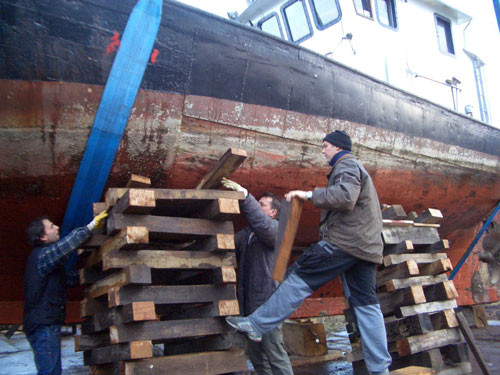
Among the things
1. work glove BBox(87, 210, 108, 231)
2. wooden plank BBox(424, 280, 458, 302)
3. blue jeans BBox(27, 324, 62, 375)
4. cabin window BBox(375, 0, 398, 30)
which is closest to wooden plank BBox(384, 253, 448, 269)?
wooden plank BBox(424, 280, 458, 302)

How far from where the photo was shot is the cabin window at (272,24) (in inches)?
265

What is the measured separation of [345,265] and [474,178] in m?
3.68

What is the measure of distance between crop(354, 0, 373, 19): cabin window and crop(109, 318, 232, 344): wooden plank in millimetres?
4352

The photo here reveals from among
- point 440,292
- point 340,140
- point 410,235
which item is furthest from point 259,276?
point 440,292

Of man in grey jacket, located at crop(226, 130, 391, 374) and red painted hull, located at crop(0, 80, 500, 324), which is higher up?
red painted hull, located at crop(0, 80, 500, 324)

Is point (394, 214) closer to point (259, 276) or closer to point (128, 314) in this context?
point (259, 276)

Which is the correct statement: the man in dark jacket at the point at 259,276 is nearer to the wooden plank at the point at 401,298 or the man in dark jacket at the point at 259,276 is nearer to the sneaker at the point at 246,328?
the sneaker at the point at 246,328

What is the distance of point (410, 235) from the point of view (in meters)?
4.16

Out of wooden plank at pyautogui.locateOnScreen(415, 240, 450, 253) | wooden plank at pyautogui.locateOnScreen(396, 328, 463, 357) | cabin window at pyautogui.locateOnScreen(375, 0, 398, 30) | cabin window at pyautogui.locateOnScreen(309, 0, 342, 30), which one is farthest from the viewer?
cabin window at pyautogui.locateOnScreen(375, 0, 398, 30)

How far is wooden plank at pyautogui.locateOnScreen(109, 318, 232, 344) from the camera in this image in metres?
2.61

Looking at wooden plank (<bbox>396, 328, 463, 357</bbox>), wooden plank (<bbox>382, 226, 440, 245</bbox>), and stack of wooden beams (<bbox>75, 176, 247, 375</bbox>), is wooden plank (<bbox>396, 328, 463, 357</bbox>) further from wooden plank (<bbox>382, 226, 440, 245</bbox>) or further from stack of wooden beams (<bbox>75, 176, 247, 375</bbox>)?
stack of wooden beams (<bbox>75, 176, 247, 375</bbox>)

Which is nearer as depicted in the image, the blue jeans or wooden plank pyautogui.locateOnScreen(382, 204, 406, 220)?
the blue jeans

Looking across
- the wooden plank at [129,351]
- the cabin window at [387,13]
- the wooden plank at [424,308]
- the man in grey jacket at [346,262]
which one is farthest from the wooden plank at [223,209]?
the cabin window at [387,13]

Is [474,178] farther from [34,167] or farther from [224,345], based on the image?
[34,167]
